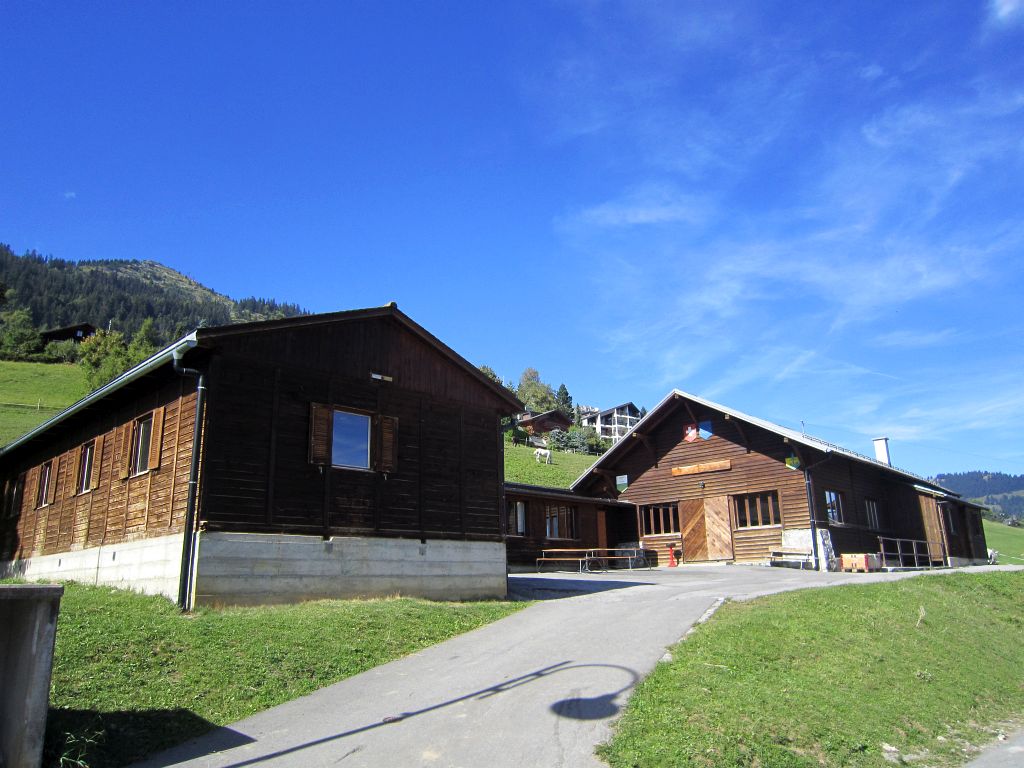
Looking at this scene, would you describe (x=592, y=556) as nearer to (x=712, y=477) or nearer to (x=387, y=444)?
(x=712, y=477)

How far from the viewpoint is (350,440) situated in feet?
58.0

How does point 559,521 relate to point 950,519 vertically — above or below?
below

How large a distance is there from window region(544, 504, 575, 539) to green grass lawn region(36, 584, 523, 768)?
52.0 ft

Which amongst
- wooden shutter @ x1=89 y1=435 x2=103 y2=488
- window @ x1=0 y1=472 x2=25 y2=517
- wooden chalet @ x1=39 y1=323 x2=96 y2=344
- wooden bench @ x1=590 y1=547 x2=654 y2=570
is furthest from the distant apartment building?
wooden shutter @ x1=89 y1=435 x2=103 y2=488

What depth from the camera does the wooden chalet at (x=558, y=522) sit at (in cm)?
2986

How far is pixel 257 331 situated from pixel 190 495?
3539mm

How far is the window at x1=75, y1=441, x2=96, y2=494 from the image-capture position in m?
20.3

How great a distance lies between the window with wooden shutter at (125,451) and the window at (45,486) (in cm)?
530

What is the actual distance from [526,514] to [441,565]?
12529 millimetres

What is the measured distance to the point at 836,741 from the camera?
9.65 metres

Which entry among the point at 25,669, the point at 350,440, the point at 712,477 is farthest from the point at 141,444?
the point at 712,477

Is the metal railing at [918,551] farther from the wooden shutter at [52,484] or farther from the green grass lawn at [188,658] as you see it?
the wooden shutter at [52,484]

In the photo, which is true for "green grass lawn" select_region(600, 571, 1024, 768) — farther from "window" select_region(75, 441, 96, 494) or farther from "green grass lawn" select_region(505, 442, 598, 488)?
"green grass lawn" select_region(505, 442, 598, 488)

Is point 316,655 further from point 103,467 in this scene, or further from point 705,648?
point 103,467
